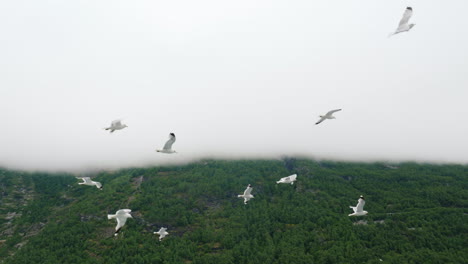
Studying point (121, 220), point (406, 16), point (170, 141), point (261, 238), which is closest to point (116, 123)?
point (170, 141)

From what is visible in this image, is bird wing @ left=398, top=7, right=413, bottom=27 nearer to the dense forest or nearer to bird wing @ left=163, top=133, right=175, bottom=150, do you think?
bird wing @ left=163, top=133, right=175, bottom=150

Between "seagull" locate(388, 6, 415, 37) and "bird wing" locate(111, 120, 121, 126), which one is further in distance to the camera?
"bird wing" locate(111, 120, 121, 126)

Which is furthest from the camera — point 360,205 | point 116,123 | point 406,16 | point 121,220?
point 360,205

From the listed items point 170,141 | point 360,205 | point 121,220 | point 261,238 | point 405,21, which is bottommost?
point 261,238

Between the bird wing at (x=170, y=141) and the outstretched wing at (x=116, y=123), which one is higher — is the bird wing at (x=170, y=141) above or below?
below

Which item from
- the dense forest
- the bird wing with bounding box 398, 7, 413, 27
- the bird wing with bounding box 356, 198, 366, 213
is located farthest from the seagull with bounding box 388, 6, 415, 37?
the dense forest

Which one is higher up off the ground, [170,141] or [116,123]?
[116,123]

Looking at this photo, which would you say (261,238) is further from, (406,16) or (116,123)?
(406,16)

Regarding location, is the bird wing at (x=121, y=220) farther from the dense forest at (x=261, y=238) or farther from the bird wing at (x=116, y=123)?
the dense forest at (x=261, y=238)

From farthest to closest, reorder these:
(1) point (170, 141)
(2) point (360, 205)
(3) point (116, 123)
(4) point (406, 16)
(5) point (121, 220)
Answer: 1. (2) point (360, 205)
2. (3) point (116, 123)
3. (1) point (170, 141)
4. (5) point (121, 220)
5. (4) point (406, 16)

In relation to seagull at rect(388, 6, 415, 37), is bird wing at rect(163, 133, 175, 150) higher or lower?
lower

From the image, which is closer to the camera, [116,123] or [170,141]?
[170,141]

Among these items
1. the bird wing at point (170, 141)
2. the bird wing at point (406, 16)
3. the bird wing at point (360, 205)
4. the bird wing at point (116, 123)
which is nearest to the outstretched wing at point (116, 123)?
the bird wing at point (116, 123)

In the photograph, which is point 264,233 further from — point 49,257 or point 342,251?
point 49,257
